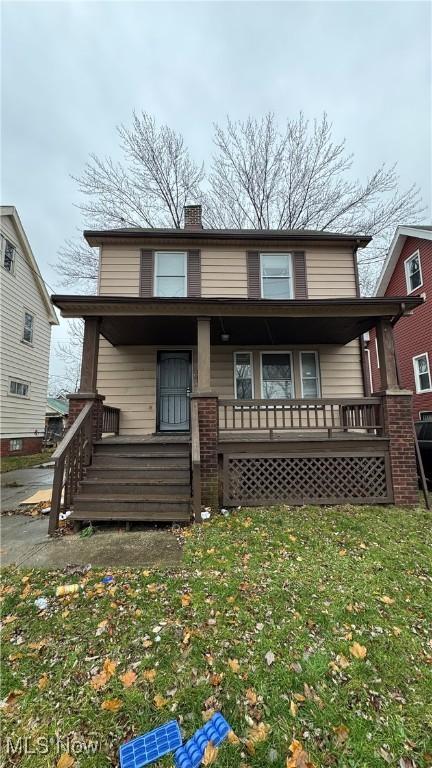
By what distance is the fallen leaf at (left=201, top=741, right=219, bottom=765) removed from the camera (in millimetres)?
1562

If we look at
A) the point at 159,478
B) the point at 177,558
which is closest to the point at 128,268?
the point at 159,478

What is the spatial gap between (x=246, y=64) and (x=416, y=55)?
619cm

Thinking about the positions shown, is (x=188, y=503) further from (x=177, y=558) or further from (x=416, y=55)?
(x=416, y=55)

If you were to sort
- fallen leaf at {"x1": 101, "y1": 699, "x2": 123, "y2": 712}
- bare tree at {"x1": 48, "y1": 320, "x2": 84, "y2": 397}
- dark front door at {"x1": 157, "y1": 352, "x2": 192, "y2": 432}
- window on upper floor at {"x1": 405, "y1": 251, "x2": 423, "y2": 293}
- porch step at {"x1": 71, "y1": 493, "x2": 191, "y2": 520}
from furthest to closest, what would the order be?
bare tree at {"x1": 48, "y1": 320, "x2": 84, "y2": 397} < window on upper floor at {"x1": 405, "y1": 251, "x2": 423, "y2": 293} < dark front door at {"x1": 157, "y1": 352, "x2": 192, "y2": 432} < porch step at {"x1": 71, "y1": 493, "x2": 191, "y2": 520} < fallen leaf at {"x1": 101, "y1": 699, "x2": 123, "y2": 712}

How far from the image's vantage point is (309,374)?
26.0 ft

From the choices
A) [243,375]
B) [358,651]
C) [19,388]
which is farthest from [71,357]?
[358,651]

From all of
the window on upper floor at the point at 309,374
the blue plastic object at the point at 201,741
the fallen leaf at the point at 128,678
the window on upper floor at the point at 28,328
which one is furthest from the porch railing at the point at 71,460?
the window on upper floor at the point at 28,328

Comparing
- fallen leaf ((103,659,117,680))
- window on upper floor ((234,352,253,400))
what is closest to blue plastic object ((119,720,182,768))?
fallen leaf ((103,659,117,680))

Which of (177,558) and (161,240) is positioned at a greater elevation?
(161,240)

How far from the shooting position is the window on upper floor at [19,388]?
12788 mm

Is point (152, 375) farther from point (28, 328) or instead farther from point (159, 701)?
point (28, 328)

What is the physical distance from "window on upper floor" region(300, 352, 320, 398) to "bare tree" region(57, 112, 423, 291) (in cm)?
1038

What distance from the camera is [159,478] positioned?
507 cm

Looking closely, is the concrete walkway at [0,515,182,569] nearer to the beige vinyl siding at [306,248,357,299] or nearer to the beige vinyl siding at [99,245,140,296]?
the beige vinyl siding at [99,245,140,296]
